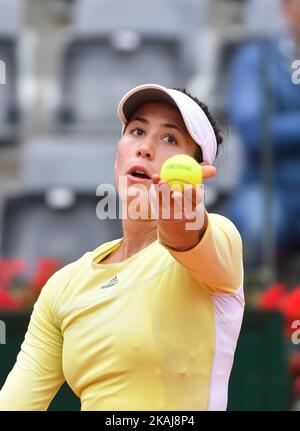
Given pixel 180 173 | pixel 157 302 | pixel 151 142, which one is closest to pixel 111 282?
pixel 157 302

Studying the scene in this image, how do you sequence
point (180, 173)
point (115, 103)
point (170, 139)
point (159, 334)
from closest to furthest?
point (180, 173), point (159, 334), point (170, 139), point (115, 103)

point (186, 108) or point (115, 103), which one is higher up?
point (115, 103)

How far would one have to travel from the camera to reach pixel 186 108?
224 cm

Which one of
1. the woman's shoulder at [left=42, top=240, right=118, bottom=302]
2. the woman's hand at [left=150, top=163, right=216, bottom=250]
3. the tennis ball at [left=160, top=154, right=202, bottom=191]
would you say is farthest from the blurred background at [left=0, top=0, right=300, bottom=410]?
Result: the tennis ball at [left=160, top=154, right=202, bottom=191]

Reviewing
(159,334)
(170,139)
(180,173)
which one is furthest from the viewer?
(170,139)

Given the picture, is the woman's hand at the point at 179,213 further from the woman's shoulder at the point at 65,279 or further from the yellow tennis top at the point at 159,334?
the woman's shoulder at the point at 65,279

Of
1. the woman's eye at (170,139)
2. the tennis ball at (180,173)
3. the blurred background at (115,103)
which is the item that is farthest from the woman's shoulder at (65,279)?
the blurred background at (115,103)

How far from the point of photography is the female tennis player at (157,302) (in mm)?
2152

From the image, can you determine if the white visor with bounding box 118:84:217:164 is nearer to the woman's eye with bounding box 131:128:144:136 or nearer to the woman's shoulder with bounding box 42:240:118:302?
the woman's eye with bounding box 131:128:144:136

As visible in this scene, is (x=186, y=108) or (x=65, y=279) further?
(x=65, y=279)

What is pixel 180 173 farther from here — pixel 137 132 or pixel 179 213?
pixel 137 132

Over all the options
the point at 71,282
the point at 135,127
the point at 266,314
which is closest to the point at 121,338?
the point at 71,282

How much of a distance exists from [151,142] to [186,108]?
98mm

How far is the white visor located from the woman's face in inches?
0.9
